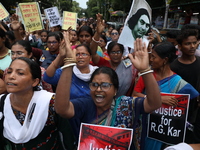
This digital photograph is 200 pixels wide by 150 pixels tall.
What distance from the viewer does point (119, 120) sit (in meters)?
1.48

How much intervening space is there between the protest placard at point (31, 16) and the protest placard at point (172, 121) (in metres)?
3.21

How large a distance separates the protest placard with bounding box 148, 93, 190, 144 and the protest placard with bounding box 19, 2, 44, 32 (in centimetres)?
321

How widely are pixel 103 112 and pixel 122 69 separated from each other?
116 centimetres

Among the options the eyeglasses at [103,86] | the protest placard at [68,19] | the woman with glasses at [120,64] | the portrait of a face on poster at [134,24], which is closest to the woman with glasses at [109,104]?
the eyeglasses at [103,86]

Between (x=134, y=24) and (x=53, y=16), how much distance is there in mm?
3855

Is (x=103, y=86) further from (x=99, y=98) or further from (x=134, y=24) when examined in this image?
(x=134, y=24)

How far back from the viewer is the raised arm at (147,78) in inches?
51.6

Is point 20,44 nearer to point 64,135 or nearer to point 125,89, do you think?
point 64,135

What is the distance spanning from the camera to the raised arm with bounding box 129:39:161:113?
1.31 metres

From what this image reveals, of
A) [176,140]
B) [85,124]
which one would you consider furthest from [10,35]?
[176,140]

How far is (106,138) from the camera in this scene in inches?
54.0

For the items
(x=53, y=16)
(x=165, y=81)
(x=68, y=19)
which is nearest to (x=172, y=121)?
(x=165, y=81)

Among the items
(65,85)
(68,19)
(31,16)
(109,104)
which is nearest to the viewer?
(65,85)

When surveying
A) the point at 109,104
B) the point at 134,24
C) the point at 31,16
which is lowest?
the point at 109,104
